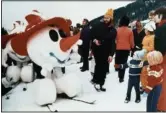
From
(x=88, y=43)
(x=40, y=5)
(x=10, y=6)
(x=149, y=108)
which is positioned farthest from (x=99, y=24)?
(x=149, y=108)

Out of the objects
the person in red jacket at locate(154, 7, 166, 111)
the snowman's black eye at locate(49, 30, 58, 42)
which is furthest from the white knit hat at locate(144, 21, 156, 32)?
the snowman's black eye at locate(49, 30, 58, 42)

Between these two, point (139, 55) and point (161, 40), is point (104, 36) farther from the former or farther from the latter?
point (161, 40)

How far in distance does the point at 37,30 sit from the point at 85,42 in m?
0.73

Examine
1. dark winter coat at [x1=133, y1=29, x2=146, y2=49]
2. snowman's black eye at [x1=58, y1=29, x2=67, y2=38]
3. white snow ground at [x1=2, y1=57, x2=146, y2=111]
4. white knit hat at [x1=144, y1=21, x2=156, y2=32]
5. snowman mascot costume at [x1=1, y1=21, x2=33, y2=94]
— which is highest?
white knit hat at [x1=144, y1=21, x2=156, y2=32]

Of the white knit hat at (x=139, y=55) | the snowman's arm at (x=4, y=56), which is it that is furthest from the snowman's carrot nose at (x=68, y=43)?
the snowman's arm at (x=4, y=56)

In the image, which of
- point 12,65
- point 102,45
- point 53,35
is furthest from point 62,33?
point 12,65

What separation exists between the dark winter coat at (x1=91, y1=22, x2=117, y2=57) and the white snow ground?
28cm

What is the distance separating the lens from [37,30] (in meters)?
3.05

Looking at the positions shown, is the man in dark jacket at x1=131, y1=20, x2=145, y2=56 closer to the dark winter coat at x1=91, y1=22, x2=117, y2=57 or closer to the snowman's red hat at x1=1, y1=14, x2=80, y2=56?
the dark winter coat at x1=91, y1=22, x2=117, y2=57

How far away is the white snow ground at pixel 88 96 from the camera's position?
9.70 ft

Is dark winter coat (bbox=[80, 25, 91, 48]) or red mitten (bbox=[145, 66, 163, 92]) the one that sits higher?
dark winter coat (bbox=[80, 25, 91, 48])

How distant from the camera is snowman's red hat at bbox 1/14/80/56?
3.03 metres

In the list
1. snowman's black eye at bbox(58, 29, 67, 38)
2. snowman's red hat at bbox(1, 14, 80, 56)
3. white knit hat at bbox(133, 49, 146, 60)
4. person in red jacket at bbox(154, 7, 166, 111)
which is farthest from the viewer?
snowman's black eye at bbox(58, 29, 67, 38)

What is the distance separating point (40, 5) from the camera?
11.3ft
